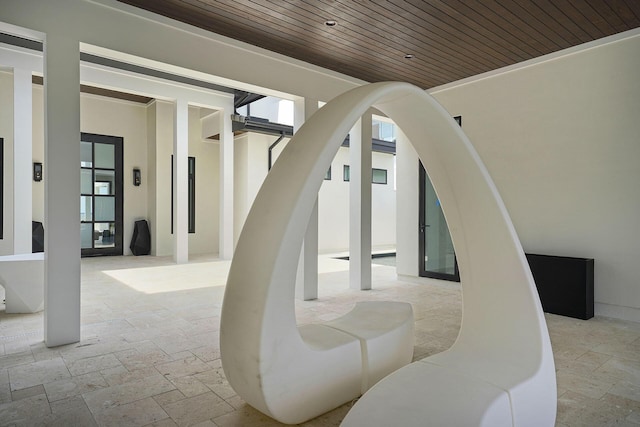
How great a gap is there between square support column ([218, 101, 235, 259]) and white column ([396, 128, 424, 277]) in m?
3.98

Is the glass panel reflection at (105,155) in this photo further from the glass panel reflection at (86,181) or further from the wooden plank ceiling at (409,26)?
the wooden plank ceiling at (409,26)

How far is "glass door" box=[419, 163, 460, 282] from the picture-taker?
21.6ft

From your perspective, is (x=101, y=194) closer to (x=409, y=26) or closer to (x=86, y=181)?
(x=86, y=181)

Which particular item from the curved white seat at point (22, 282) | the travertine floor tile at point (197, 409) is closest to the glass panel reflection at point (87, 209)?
the curved white seat at point (22, 282)

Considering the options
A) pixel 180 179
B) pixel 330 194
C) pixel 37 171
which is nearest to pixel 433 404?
pixel 180 179

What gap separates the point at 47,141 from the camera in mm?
3406

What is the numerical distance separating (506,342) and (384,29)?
133 inches

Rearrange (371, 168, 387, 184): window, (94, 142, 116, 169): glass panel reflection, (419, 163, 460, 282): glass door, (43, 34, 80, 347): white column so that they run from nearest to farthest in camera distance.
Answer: (43, 34, 80, 347): white column, (419, 163, 460, 282): glass door, (94, 142, 116, 169): glass panel reflection, (371, 168, 387, 184): window

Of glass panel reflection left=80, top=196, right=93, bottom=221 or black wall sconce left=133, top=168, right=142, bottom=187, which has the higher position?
black wall sconce left=133, top=168, right=142, bottom=187

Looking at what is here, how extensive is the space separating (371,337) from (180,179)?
6.91m

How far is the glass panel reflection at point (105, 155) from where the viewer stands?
31.1 feet

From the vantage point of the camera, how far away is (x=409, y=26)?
14.1 ft

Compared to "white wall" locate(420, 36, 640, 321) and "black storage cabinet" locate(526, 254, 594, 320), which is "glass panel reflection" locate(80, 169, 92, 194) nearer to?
"white wall" locate(420, 36, 640, 321)

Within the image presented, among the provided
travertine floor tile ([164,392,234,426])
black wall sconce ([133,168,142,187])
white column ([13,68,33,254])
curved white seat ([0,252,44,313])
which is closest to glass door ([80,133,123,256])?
black wall sconce ([133,168,142,187])
